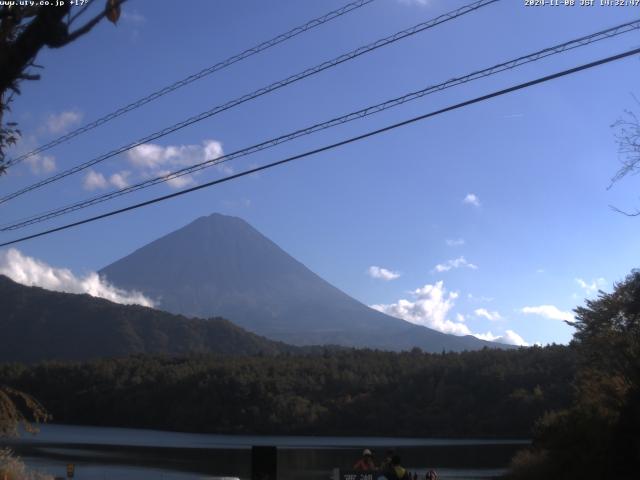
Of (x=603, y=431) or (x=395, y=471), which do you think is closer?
(x=395, y=471)

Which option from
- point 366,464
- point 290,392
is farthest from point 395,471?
point 290,392

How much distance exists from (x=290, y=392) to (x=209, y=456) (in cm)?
4268

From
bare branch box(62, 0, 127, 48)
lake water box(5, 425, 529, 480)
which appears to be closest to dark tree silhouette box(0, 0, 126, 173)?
bare branch box(62, 0, 127, 48)

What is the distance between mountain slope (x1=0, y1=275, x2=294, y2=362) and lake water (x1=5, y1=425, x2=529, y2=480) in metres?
56.4

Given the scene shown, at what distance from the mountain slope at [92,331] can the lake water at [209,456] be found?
5644cm

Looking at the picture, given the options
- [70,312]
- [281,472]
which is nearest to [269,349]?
[70,312]

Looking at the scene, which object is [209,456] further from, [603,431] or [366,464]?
[366,464]

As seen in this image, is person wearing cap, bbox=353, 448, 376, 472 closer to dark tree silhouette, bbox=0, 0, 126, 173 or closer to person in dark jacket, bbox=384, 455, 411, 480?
person in dark jacket, bbox=384, 455, 411, 480

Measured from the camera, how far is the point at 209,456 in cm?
6334

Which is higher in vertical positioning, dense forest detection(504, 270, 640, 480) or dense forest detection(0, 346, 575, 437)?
dense forest detection(0, 346, 575, 437)

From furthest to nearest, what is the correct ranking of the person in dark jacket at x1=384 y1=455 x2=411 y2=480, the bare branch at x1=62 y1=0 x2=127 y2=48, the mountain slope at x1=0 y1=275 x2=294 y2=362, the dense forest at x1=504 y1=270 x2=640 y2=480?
the mountain slope at x1=0 y1=275 x2=294 y2=362 < the dense forest at x1=504 y1=270 x2=640 y2=480 < the person in dark jacket at x1=384 y1=455 x2=411 y2=480 < the bare branch at x1=62 y1=0 x2=127 y2=48

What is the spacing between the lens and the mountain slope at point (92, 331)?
5763 inches

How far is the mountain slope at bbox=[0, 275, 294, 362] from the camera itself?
146 m

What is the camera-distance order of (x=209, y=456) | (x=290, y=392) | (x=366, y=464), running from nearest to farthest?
(x=366, y=464) → (x=209, y=456) → (x=290, y=392)
